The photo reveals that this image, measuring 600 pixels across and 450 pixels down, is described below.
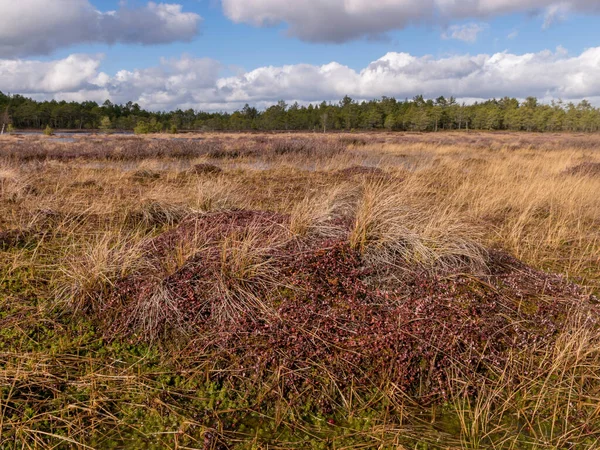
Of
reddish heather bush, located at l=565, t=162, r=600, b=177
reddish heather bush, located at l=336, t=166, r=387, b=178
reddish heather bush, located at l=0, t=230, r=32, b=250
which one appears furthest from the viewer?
reddish heather bush, located at l=565, t=162, r=600, b=177

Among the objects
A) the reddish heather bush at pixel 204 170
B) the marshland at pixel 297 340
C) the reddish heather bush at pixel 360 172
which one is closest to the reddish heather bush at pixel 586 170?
the reddish heather bush at pixel 360 172

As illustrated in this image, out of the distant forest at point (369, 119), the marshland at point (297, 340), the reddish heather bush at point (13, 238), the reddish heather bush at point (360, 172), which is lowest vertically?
the marshland at point (297, 340)

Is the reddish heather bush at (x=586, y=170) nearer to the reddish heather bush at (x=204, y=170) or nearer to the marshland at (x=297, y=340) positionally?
the marshland at (x=297, y=340)

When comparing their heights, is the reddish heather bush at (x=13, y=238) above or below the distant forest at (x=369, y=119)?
below

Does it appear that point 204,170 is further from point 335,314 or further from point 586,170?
point 586,170

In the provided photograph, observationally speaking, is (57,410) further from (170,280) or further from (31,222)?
(31,222)

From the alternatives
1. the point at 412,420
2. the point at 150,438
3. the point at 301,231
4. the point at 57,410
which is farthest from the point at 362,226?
the point at 57,410

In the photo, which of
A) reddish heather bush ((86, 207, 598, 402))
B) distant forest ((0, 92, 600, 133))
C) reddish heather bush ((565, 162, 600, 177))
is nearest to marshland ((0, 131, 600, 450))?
reddish heather bush ((86, 207, 598, 402))

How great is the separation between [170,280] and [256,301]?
89cm

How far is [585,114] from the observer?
83.7 m

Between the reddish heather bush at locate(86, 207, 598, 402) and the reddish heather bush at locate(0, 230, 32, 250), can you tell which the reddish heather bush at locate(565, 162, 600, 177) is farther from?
the reddish heather bush at locate(0, 230, 32, 250)

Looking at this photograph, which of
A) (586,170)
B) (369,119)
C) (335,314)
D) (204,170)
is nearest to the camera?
(335,314)

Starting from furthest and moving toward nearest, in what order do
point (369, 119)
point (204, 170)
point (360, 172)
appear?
point (369, 119) < point (204, 170) < point (360, 172)

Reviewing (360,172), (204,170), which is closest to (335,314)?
(360,172)
